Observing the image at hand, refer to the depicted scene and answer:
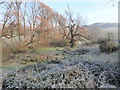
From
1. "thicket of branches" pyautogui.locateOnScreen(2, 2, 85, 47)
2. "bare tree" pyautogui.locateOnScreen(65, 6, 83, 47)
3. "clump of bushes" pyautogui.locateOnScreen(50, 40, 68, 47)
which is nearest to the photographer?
"thicket of branches" pyautogui.locateOnScreen(2, 2, 85, 47)

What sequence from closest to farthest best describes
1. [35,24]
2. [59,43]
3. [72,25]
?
[35,24]
[59,43]
[72,25]

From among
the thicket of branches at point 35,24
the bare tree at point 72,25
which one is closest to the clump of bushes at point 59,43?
the thicket of branches at point 35,24

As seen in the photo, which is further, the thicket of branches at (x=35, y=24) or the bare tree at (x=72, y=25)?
the bare tree at (x=72, y=25)

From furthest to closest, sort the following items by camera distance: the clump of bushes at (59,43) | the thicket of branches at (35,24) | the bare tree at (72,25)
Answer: the bare tree at (72,25), the clump of bushes at (59,43), the thicket of branches at (35,24)

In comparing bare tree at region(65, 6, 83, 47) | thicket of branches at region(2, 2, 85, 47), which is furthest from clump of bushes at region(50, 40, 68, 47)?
bare tree at region(65, 6, 83, 47)

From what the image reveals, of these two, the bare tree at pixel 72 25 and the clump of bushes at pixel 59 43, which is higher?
the bare tree at pixel 72 25

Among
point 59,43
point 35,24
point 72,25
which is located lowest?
point 59,43

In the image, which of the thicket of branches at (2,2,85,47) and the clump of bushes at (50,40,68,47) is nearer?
the thicket of branches at (2,2,85,47)

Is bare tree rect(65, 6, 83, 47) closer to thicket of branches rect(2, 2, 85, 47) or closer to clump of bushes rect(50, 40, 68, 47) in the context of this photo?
thicket of branches rect(2, 2, 85, 47)

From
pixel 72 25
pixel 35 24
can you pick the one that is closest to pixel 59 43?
pixel 72 25

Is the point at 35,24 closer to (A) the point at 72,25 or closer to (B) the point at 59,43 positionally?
(B) the point at 59,43

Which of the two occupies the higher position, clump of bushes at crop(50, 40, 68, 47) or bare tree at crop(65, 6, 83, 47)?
bare tree at crop(65, 6, 83, 47)

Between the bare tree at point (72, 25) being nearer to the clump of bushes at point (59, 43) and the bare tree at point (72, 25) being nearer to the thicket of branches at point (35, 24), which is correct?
the thicket of branches at point (35, 24)

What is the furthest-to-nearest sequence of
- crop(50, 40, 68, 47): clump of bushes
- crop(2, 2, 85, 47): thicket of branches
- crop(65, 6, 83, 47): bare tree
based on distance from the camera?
crop(65, 6, 83, 47): bare tree < crop(50, 40, 68, 47): clump of bushes < crop(2, 2, 85, 47): thicket of branches
